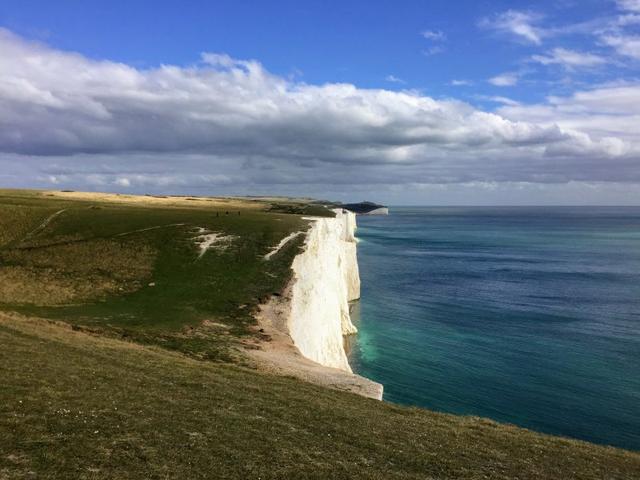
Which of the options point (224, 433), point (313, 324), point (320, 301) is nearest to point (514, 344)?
point (320, 301)

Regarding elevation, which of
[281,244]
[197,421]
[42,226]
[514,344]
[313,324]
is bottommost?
[514,344]

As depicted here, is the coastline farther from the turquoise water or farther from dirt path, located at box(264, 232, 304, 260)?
the turquoise water

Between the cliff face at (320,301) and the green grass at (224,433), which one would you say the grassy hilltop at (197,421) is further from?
the cliff face at (320,301)

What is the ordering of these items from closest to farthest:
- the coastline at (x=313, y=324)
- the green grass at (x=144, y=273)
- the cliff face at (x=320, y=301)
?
the coastline at (x=313, y=324)
the green grass at (x=144, y=273)
the cliff face at (x=320, y=301)

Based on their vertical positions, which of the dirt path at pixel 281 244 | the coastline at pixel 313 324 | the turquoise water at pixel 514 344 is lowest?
the turquoise water at pixel 514 344

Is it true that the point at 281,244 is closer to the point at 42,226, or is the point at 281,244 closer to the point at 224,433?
the point at 42,226

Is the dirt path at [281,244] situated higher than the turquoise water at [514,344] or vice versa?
the dirt path at [281,244]

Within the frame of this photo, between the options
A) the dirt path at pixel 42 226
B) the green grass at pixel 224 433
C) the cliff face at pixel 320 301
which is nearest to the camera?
the green grass at pixel 224 433

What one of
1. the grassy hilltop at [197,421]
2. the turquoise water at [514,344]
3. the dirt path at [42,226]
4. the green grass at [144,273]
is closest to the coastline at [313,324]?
the green grass at [144,273]
